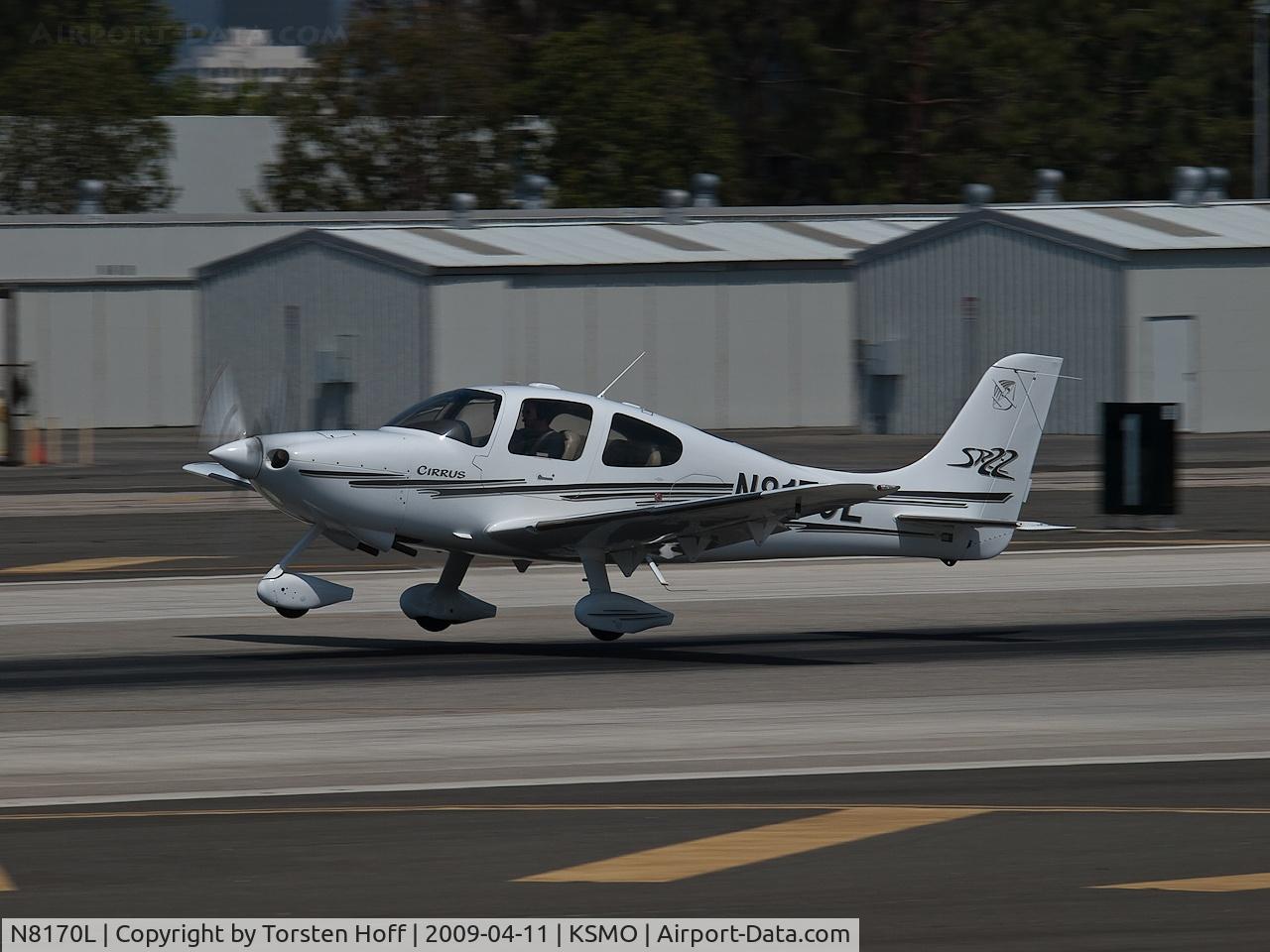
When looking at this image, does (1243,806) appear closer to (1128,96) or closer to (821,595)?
(821,595)

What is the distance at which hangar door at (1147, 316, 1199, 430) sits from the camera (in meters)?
46.2

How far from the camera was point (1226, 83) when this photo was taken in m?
88.2

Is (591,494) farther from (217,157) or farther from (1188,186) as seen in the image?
(217,157)

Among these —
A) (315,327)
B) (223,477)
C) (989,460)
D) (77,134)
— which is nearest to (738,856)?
(223,477)

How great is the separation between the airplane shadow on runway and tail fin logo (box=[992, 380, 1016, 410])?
2.11 metres

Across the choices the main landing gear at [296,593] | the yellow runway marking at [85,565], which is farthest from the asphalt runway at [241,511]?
the main landing gear at [296,593]

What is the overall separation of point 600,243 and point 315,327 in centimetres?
708

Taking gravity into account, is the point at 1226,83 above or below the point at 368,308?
above

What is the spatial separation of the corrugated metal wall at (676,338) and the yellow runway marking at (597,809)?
35496 millimetres

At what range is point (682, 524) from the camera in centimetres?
1716

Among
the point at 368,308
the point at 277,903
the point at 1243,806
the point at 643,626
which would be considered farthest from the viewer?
the point at 368,308

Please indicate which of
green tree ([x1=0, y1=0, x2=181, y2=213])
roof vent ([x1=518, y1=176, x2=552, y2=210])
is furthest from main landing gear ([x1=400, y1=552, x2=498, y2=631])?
green tree ([x1=0, y1=0, x2=181, y2=213])

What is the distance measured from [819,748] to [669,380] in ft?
118

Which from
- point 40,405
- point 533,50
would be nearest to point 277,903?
point 40,405
